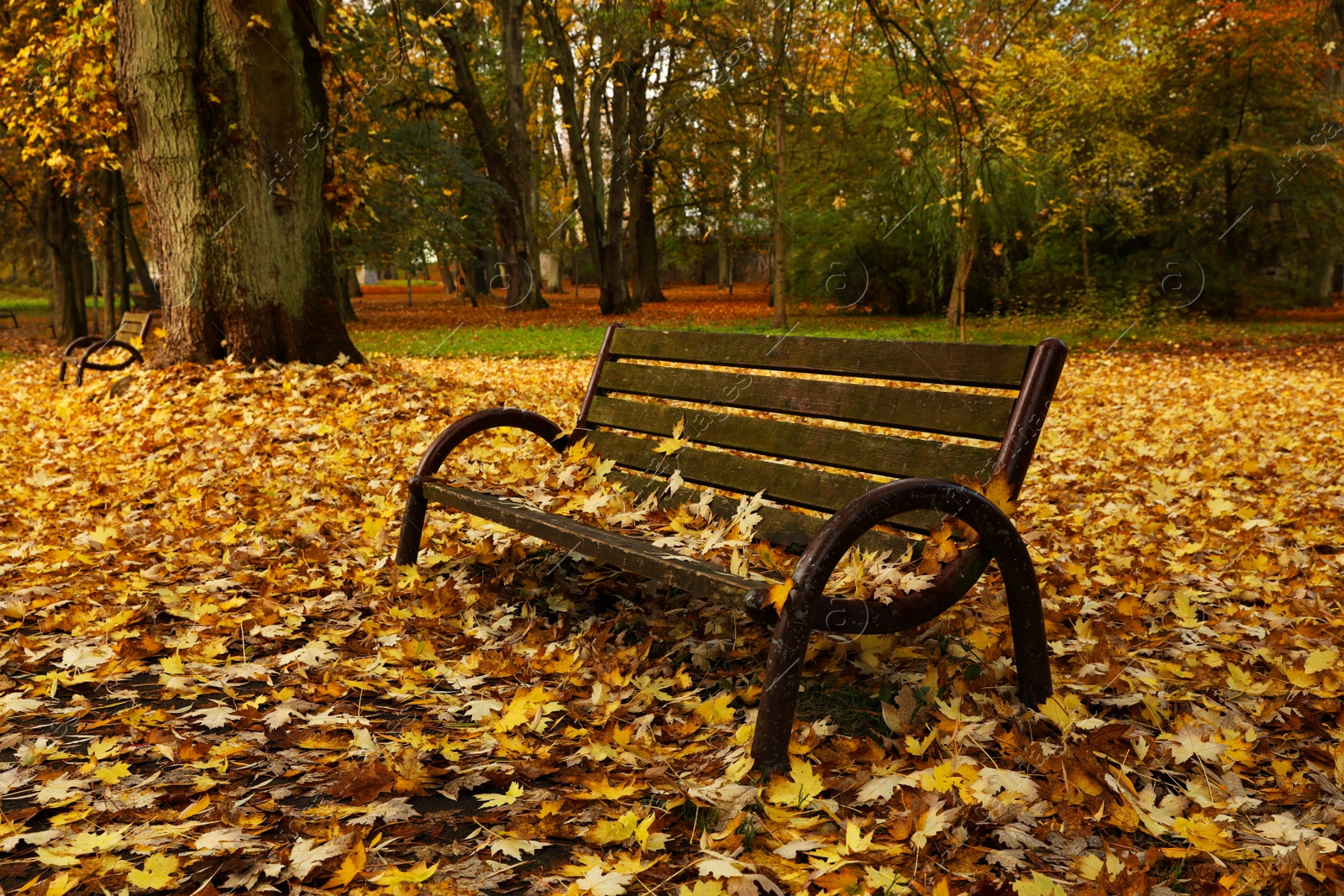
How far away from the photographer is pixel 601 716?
9.09ft

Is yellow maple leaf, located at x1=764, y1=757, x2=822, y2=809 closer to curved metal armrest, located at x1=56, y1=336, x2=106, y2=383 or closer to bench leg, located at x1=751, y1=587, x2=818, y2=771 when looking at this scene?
bench leg, located at x1=751, y1=587, x2=818, y2=771

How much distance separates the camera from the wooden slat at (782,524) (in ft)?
9.12

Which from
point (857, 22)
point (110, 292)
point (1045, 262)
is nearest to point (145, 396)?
point (857, 22)

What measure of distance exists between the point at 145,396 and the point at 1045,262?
17627 mm

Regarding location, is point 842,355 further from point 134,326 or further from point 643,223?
point 643,223

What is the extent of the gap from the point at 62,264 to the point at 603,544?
18.4 metres

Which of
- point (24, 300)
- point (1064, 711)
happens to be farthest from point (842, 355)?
point (24, 300)

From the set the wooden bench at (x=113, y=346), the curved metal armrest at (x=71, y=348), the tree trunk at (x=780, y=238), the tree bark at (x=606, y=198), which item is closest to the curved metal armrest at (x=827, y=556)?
the wooden bench at (x=113, y=346)

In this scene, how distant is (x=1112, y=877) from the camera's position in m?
1.96

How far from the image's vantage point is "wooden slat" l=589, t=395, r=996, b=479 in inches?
107

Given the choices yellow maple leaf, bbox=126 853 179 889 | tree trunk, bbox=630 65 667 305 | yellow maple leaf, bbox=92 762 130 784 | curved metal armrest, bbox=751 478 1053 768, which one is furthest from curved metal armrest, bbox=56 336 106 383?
tree trunk, bbox=630 65 667 305

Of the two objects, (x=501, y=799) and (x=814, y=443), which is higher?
(x=814, y=443)

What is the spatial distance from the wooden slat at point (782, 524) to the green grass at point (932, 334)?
39.1 ft

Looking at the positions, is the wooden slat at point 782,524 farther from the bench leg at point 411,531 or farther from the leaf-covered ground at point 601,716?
the bench leg at point 411,531
